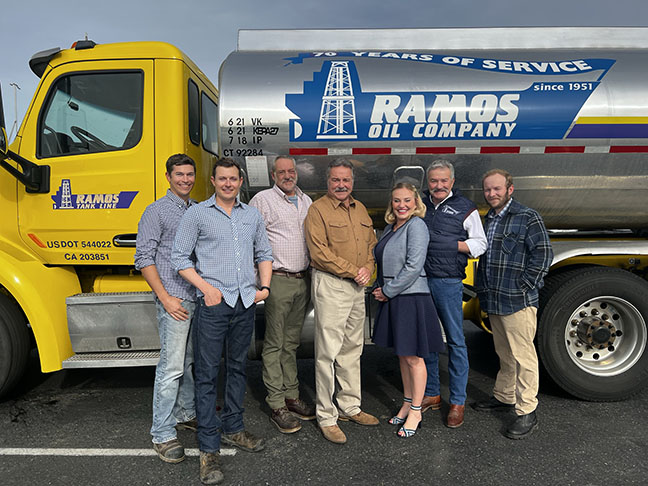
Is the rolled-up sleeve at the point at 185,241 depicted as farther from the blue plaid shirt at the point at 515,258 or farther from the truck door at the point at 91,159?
the blue plaid shirt at the point at 515,258

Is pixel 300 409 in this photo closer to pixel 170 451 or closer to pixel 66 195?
pixel 170 451

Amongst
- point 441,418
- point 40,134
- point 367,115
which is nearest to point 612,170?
point 367,115

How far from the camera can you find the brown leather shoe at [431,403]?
339 cm

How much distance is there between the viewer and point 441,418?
336cm

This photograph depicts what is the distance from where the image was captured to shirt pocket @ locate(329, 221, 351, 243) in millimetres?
2979

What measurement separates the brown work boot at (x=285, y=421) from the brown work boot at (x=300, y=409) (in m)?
0.10

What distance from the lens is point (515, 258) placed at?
307 cm

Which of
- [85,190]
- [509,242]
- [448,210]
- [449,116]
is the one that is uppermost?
[449,116]

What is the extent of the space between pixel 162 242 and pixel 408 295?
1.64 m

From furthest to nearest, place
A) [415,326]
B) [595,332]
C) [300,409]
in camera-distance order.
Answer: [595,332]
[300,409]
[415,326]

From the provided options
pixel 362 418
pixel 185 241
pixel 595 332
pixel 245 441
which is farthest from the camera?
pixel 595 332

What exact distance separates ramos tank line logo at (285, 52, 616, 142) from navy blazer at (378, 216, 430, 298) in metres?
0.74

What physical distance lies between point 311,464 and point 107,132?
2.80 meters

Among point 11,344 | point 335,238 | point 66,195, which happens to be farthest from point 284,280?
point 11,344
